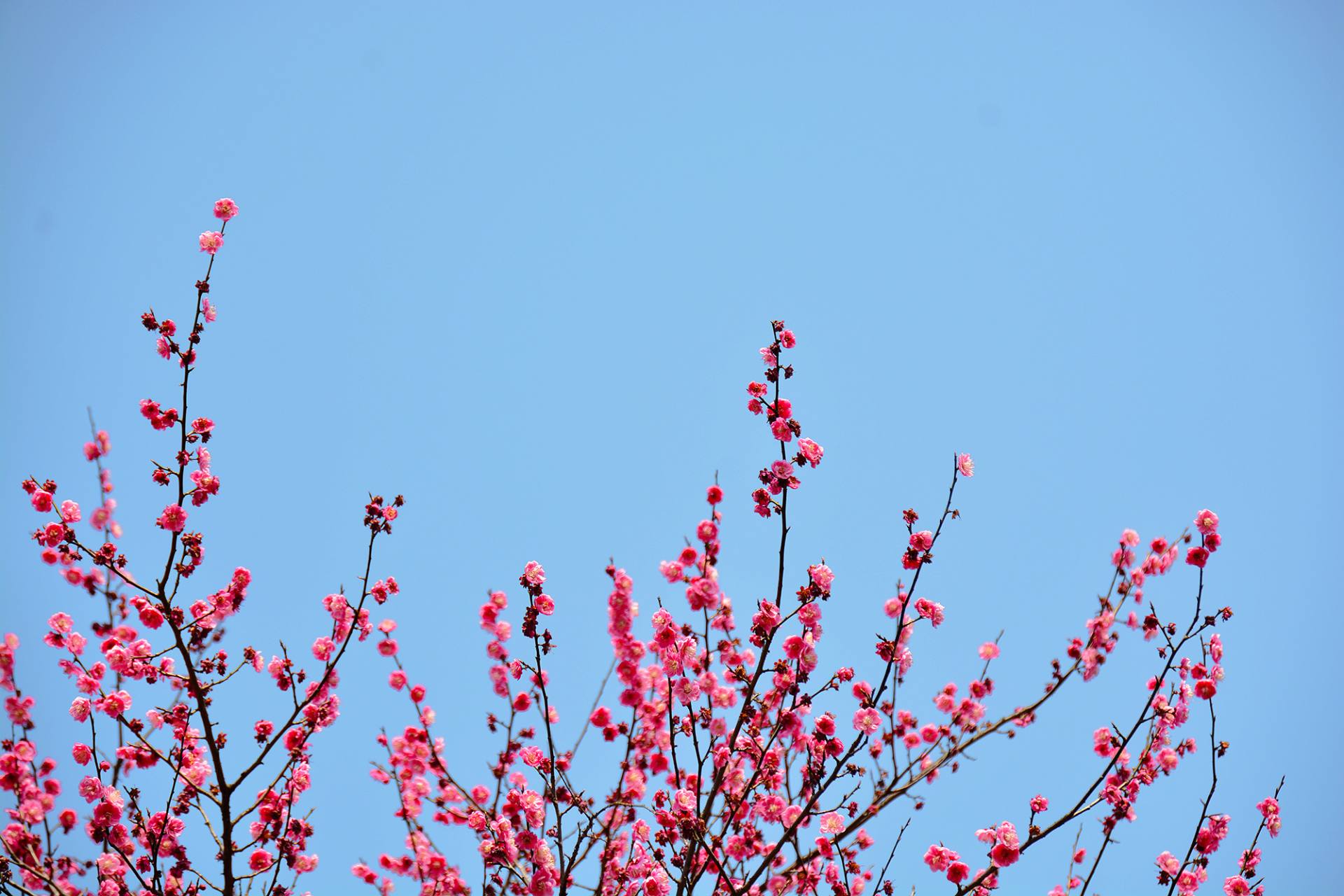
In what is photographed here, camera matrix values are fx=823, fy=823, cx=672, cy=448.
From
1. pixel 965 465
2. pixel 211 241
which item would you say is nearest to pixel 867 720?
pixel 965 465

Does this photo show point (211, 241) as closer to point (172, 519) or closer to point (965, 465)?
point (172, 519)

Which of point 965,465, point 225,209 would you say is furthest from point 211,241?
point 965,465

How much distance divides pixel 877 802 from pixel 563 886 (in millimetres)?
2357

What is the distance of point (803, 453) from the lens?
5996 millimetres

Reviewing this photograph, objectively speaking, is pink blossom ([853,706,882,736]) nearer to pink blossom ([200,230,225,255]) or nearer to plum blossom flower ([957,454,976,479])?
plum blossom flower ([957,454,976,479])

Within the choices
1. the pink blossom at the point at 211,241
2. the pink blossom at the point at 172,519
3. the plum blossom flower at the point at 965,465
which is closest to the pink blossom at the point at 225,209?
the pink blossom at the point at 211,241

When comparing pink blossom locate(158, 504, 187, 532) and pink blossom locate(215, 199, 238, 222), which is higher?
pink blossom locate(215, 199, 238, 222)

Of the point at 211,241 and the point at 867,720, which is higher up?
the point at 211,241

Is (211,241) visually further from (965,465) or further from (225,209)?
(965,465)

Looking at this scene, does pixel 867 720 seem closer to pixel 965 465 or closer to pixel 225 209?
pixel 965 465

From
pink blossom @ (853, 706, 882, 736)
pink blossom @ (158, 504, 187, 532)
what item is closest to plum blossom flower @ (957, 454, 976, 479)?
pink blossom @ (853, 706, 882, 736)

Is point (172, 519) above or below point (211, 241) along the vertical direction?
below

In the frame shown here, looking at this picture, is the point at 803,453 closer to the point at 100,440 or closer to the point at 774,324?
the point at 774,324

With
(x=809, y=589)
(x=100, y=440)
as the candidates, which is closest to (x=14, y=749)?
(x=100, y=440)
